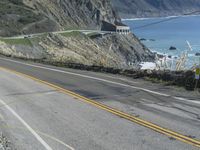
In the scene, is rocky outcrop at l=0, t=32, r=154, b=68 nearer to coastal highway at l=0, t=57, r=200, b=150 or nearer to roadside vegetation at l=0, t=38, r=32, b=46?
roadside vegetation at l=0, t=38, r=32, b=46

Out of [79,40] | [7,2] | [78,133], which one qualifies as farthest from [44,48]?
[78,133]

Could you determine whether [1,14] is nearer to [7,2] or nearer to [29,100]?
[7,2]

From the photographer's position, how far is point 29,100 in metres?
14.7

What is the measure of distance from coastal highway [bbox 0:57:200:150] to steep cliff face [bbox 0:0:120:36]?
81279mm

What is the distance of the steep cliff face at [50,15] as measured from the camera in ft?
334

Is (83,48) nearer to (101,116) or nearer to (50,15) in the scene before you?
(50,15)

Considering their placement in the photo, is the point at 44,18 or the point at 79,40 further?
the point at 44,18

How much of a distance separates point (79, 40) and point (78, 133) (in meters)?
90.7

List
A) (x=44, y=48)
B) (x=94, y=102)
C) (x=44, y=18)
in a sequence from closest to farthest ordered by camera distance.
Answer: (x=94, y=102)
(x=44, y=48)
(x=44, y=18)

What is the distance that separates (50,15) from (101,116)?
11152cm

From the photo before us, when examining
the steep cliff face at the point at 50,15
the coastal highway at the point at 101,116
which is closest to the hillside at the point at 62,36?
the steep cliff face at the point at 50,15

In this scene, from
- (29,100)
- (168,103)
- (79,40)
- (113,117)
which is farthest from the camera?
(79,40)

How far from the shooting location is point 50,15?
12094 centimetres

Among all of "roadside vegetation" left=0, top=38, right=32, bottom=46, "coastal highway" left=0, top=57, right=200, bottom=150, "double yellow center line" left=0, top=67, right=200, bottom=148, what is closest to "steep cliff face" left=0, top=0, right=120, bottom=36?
"roadside vegetation" left=0, top=38, right=32, bottom=46
